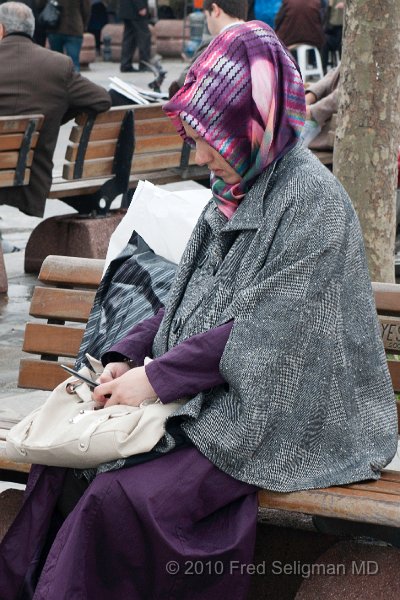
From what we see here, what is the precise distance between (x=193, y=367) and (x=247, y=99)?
2.09 feet

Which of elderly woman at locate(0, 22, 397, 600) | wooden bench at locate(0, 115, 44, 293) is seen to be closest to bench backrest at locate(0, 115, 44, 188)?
wooden bench at locate(0, 115, 44, 293)

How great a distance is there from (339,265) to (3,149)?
4.65 m

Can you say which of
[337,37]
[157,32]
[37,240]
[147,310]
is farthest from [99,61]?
[147,310]

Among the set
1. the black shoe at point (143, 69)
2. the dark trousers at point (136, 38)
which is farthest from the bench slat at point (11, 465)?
the black shoe at point (143, 69)

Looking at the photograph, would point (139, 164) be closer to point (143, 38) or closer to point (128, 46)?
point (143, 38)

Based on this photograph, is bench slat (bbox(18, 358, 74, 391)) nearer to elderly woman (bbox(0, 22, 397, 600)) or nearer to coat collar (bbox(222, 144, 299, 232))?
elderly woman (bbox(0, 22, 397, 600))

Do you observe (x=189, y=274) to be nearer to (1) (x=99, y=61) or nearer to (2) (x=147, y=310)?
(2) (x=147, y=310)

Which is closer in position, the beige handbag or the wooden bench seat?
the beige handbag

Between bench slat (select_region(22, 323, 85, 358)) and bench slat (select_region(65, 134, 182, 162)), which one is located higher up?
bench slat (select_region(22, 323, 85, 358))

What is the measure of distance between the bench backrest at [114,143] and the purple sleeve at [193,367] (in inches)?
198

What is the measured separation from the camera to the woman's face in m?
3.00

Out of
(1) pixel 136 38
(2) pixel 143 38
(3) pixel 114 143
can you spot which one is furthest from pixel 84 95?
→ (1) pixel 136 38

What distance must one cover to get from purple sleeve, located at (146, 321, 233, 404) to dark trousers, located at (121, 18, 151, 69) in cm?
1751

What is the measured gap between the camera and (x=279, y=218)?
115 inches
